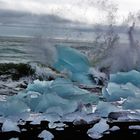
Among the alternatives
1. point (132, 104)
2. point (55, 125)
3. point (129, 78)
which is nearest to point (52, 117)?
point (55, 125)

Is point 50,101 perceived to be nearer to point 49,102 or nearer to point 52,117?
point 49,102

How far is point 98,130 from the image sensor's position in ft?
25.7

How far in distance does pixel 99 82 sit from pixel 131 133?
9.31 meters

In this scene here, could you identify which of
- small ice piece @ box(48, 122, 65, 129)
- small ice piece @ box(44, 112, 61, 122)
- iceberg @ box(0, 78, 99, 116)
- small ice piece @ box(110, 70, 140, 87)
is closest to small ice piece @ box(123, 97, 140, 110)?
iceberg @ box(0, 78, 99, 116)


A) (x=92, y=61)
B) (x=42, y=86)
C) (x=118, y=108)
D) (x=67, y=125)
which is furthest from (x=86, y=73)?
(x=67, y=125)

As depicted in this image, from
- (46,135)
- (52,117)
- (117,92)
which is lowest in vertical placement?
(117,92)

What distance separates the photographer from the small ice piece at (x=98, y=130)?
753 cm

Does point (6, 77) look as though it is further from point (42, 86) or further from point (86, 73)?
point (42, 86)

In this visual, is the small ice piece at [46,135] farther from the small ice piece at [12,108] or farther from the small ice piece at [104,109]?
the small ice piece at [104,109]

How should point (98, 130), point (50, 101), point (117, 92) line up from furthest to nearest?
point (117, 92) → point (50, 101) → point (98, 130)

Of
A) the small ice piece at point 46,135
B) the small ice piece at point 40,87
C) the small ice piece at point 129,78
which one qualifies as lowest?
the small ice piece at point 129,78

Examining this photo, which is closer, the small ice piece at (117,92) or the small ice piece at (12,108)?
the small ice piece at (12,108)

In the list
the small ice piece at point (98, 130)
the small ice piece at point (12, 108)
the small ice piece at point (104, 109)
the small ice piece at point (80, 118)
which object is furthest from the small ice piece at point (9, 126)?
the small ice piece at point (104, 109)

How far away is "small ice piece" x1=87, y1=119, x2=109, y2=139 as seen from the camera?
7.53 meters
